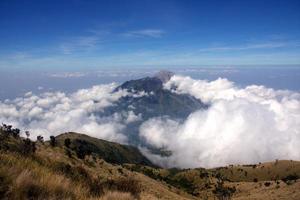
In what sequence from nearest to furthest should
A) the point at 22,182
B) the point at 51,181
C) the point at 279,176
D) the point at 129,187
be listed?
the point at 22,182 < the point at 51,181 < the point at 129,187 < the point at 279,176

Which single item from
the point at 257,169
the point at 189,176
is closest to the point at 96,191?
the point at 189,176

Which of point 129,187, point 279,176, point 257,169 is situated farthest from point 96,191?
point 257,169

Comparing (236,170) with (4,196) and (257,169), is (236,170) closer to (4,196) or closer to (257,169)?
(257,169)

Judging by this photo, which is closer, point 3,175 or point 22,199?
point 22,199

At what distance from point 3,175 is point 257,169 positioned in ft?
553

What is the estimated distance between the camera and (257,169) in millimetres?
164375

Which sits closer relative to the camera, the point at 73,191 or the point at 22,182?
the point at 22,182

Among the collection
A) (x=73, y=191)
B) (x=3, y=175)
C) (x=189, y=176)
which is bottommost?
(x=189, y=176)

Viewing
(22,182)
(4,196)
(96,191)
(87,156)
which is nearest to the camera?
(4,196)

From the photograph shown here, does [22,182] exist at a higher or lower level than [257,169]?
higher

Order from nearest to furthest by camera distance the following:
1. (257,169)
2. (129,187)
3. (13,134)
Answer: (129,187) < (13,134) < (257,169)

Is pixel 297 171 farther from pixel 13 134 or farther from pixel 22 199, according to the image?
pixel 22 199

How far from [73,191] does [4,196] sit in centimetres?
224

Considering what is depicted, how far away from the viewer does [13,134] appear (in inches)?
1925
